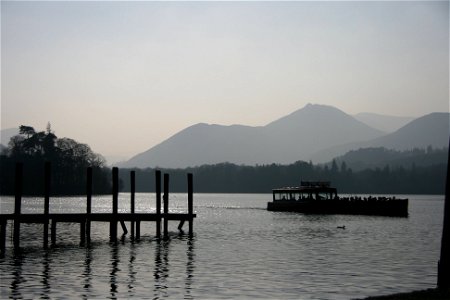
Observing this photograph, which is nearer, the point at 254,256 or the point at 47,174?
the point at 254,256

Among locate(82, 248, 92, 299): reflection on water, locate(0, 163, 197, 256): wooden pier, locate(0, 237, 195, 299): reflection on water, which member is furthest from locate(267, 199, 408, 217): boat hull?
locate(82, 248, 92, 299): reflection on water

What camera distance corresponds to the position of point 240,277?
30.7m

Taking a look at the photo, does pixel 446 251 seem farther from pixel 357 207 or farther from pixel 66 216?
pixel 357 207

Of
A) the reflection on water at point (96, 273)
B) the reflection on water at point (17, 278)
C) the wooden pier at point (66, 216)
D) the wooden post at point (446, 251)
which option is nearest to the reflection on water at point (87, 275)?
the reflection on water at point (96, 273)

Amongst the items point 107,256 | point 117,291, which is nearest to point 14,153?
point 107,256

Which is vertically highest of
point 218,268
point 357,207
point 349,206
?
point 349,206

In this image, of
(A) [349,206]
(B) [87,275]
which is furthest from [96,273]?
(A) [349,206]

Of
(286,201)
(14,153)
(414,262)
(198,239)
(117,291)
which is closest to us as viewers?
(117,291)

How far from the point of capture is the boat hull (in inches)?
3869

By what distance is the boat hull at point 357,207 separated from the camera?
9826cm

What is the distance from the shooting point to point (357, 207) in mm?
98938

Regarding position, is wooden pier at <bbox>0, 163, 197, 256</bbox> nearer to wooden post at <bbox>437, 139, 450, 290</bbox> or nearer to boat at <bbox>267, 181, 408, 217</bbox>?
wooden post at <bbox>437, 139, 450, 290</bbox>

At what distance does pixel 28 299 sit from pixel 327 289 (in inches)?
483

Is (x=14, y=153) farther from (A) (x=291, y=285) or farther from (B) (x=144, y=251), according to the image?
(A) (x=291, y=285)
